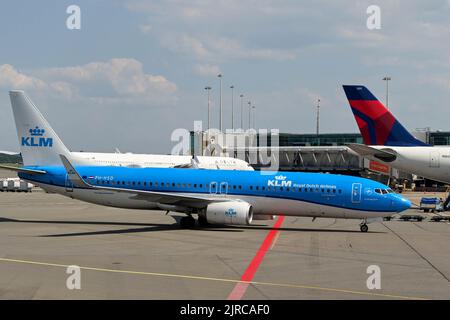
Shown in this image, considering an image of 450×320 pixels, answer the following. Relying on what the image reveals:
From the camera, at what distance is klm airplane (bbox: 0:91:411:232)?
34.9 m

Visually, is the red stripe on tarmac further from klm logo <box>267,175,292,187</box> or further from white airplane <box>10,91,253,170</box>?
white airplane <box>10,91,253,170</box>

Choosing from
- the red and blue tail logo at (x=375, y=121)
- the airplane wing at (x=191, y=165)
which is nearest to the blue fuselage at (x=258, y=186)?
the red and blue tail logo at (x=375, y=121)

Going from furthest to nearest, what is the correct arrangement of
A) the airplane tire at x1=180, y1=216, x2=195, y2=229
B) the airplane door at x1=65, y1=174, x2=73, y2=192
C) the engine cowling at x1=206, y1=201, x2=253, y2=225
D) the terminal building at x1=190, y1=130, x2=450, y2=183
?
the terminal building at x1=190, y1=130, x2=450, y2=183 < the airplane door at x1=65, y1=174, x2=73, y2=192 < the airplane tire at x1=180, y1=216, x2=195, y2=229 < the engine cowling at x1=206, y1=201, x2=253, y2=225

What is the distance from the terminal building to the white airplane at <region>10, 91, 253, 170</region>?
88.6ft

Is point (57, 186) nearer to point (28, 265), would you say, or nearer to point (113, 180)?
point (113, 180)

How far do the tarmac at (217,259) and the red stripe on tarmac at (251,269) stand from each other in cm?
6

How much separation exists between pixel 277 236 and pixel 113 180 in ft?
38.6

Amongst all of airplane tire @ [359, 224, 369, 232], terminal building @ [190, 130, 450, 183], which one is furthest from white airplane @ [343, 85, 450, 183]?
terminal building @ [190, 130, 450, 183]

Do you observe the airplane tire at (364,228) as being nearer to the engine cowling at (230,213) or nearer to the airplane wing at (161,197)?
the engine cowling at (230,213)

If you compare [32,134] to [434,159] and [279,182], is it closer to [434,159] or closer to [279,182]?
[279,182]

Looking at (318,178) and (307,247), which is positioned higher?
(318,178)

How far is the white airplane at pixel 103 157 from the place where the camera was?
40.0m

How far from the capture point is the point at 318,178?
118ft

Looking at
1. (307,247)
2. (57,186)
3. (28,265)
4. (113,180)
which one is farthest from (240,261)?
(57,186)
